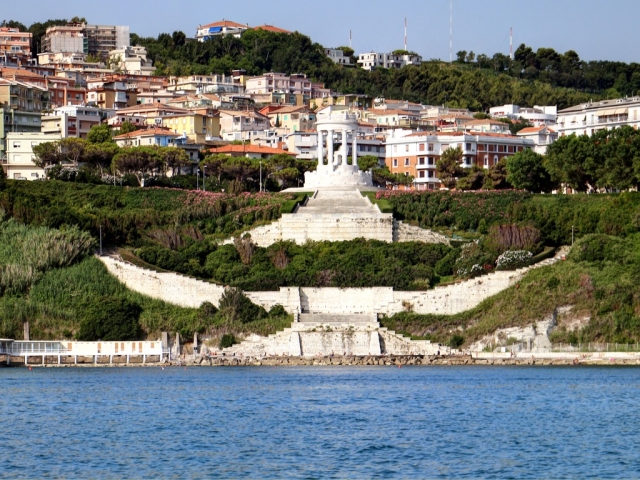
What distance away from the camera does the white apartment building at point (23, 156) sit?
332 ft

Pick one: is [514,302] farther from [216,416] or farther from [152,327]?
[216,416]

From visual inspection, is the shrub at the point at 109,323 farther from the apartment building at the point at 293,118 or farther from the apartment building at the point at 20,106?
the apartment building at the point at 293,118

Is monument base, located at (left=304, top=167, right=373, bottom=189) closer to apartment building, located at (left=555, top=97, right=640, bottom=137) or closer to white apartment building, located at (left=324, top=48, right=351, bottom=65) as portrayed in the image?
apartment building, located at (left=555, top=97, right=640, bottom=137)

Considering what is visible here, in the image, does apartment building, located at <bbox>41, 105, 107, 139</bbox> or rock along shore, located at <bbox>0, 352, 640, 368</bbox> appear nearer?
rock along shore, located at <bbox>0, 352, 640, 368</bbox>

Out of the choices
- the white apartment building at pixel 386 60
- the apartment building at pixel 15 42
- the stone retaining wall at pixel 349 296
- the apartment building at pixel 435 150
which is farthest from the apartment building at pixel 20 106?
the white apartment building at pixel 386 60

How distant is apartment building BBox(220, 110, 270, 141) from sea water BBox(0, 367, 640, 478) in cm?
7016

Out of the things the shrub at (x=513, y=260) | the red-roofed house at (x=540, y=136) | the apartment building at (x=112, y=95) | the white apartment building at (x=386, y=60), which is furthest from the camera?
the white apartment building at (x=386, y=60)

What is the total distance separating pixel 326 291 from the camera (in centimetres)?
7006

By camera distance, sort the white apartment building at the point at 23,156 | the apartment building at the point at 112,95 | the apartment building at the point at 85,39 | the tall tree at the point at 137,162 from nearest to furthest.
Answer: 1. the tall tree at the point at 137,162
2. the white apartment building at the point at 23,156
3. the apartment building at the point at 112,95
4. the apartment building at the point at 85,39

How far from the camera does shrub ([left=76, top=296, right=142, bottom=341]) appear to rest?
68125 mm

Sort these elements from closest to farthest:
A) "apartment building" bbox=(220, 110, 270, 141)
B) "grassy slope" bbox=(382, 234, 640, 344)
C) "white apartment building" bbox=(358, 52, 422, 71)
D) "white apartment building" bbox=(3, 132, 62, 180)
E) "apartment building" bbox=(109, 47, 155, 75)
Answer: "grassy slope" bbox=(382, 234, 640, 344), "white apartment building" bbox=(3, 132, 62, 180), "apartment building" bbox=(220, 110, 270, 141), "apartment building" bbox=(109, 47, 155, 75), "white apartment building" bbox=(358, 52, 422, 71)

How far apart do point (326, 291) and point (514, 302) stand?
348 inches

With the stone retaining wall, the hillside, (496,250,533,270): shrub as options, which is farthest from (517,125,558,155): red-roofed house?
the stone retaining wall

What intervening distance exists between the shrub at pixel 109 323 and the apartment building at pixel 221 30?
117872 millimetres
